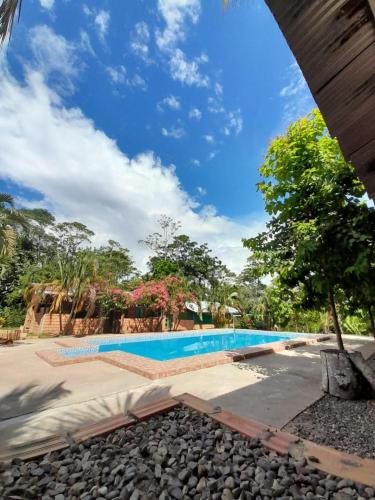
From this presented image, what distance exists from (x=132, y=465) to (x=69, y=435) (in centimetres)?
80

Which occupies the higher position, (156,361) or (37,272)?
(37,272)

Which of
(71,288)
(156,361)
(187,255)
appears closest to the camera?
(156,361)

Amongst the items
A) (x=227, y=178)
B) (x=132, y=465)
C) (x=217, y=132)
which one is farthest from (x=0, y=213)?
(x=227, y=178)

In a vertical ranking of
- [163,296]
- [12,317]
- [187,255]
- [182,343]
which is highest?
[187,255]

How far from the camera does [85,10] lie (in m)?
6.25

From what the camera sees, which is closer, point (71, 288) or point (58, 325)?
point (71, 288)

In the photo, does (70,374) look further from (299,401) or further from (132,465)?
(299,401)

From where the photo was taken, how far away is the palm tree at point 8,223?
34.8 ft

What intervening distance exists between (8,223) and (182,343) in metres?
12.4

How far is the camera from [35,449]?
2.06m

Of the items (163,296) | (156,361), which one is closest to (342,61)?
(156,361)

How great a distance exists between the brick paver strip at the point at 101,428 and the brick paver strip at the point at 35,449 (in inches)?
5.2

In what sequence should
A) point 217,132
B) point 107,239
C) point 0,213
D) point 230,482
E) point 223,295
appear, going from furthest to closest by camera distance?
1. point 107,239
2. point 223,295
3. point 217,132
4. point 0,213
5. point 230,482

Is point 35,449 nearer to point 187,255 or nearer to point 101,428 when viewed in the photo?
point 101,428
